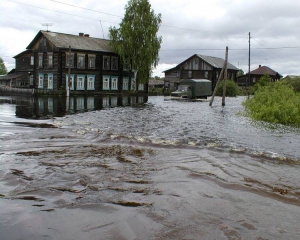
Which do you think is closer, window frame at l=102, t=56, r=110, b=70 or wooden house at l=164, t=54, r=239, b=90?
window frame at l=102, t=56, r=110, b=70

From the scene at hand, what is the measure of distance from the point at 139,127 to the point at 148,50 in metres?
34.4

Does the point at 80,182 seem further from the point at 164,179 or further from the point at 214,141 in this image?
the point at 214,141

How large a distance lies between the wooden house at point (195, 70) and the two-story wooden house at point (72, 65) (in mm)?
18079

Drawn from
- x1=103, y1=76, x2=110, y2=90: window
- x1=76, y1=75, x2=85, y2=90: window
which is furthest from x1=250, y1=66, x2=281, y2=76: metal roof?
x1=76, y1=75, x2=85, y2=90: window

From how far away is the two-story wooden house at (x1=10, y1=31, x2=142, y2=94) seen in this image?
44281 mm

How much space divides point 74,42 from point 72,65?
11.9ft

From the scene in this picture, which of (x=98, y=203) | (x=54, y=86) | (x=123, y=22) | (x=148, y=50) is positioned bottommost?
(x=98, y=203)

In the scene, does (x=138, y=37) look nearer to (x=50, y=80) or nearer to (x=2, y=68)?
(x=50, y=80)

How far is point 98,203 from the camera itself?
16.7ft

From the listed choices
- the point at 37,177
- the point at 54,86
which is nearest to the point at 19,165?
the point at 37,177

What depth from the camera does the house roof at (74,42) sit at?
44.2 meters

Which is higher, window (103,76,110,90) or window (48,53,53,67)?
window (48,53,53,67)

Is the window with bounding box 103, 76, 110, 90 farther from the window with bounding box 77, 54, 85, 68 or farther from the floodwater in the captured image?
the floodwater

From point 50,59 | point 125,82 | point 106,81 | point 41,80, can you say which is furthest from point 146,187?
point 125,82
